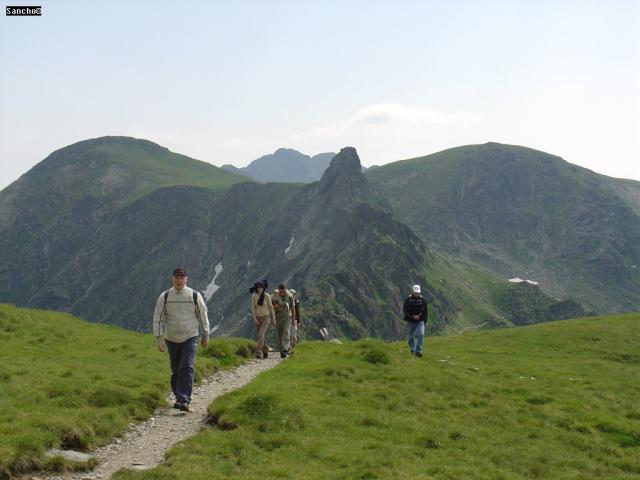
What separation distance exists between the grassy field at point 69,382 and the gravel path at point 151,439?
1.25ft

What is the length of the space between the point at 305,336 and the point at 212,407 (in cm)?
14150

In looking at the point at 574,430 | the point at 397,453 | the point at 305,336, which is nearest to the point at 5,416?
the point at 397,453

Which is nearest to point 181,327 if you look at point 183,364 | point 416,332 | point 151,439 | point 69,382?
point 183,364

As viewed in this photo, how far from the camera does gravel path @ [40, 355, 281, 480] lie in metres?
13.4

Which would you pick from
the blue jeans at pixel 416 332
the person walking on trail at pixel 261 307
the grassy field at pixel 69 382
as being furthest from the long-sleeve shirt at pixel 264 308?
the blue jeans at pixel 416 332

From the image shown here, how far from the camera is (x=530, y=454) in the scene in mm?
17156

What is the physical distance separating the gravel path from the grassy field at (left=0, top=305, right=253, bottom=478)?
0.38 m

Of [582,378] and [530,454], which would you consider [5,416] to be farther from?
[582,378]

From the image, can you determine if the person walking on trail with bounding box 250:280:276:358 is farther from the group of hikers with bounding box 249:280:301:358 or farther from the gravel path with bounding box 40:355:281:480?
the gravel path with bounding box 40:355:281:480

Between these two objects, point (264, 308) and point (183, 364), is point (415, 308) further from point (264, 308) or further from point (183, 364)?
point (183, 364)

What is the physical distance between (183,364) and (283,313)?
12.3 meters

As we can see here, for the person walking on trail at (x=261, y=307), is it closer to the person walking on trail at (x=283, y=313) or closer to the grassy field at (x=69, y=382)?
the person walking on trail at (x=283, y=313)

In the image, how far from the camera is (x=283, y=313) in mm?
30422

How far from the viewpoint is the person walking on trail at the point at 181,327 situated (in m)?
18.3
